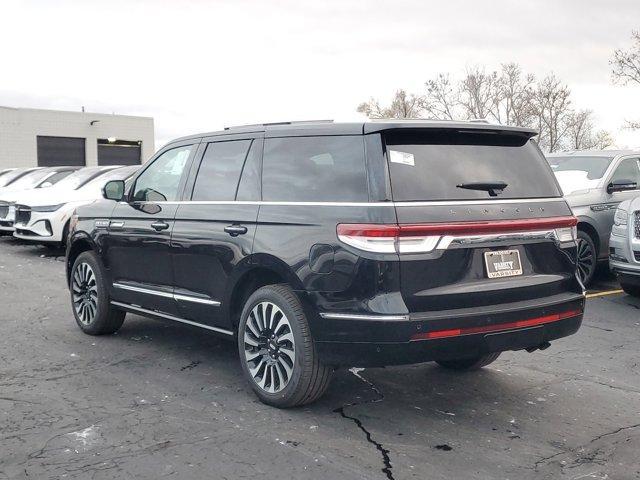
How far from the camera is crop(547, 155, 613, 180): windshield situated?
10.3 meters

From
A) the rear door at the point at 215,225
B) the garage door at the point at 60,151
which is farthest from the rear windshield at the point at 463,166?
the garage door at the point at 60,151

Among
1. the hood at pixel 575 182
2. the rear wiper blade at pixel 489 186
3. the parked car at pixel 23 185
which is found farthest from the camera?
the parked car at pixel 23 185

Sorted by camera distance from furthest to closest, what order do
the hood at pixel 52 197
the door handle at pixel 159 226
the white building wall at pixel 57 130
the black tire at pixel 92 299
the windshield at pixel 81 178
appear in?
the white building wall at pixel 57 130 < the windshield at pixel 81 178 < the hood at pixel 52 197 < the black tire at pixel 92 299 < the door handle at pixel 159 226

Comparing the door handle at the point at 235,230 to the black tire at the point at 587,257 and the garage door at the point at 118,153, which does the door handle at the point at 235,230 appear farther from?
the garage door at the point at 118,153

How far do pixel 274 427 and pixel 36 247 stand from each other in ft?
38.5

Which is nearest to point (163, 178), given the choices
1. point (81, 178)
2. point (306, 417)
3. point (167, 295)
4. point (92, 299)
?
point (167, 295)

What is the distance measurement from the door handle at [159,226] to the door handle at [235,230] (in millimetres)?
836

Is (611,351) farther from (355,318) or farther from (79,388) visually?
(79,388)

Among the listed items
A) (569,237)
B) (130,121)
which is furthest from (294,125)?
(130,121)

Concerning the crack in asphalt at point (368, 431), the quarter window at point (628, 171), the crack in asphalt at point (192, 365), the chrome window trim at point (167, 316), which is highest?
the quarter window at point (628, 171)

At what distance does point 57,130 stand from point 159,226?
41.9m

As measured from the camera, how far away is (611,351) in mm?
6402

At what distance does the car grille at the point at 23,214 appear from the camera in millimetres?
13031

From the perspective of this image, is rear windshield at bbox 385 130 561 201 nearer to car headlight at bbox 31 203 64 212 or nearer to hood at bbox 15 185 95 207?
car headlight at bbox 31 203 64 212
